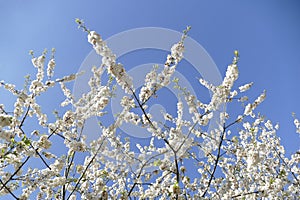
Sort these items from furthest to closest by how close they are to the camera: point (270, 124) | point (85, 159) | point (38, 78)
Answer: point (270, 124) < point (85, 159) < point (38, 78)

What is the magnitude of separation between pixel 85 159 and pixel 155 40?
10.3 ft

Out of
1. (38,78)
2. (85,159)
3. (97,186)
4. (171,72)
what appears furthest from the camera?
(85,159)

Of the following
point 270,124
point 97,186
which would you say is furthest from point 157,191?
point 270,124

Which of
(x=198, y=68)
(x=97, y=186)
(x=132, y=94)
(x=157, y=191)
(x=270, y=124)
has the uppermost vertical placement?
(x=270, y=124)

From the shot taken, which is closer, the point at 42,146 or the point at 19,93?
the point at 42,146

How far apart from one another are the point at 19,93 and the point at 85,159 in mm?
1805

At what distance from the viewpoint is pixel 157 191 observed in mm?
4594

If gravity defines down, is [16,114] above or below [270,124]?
below

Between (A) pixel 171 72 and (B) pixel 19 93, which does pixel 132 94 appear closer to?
(A) pixel 171 72

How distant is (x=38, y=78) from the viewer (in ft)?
16.0

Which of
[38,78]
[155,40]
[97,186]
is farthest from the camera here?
[155,40]

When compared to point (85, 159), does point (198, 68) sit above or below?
above

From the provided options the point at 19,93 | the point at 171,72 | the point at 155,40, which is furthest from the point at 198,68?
the point at 19,93

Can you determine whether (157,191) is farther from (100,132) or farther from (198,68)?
(198,68)
